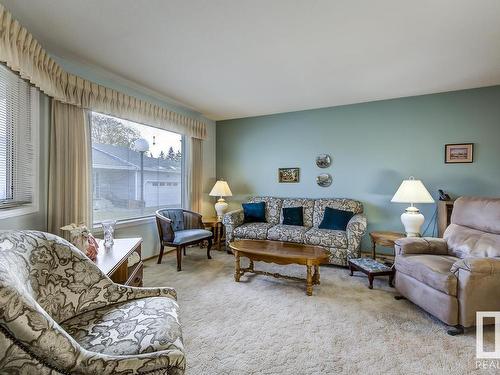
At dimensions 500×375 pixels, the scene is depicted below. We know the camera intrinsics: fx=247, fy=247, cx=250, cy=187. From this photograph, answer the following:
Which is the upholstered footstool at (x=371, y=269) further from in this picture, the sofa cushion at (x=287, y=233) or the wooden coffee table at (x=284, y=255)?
the sofa cushion at (x=287, y=233)

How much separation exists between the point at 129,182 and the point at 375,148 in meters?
3.91

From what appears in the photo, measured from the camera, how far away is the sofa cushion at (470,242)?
2.22 metres

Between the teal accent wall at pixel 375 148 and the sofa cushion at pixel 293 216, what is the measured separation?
0.48 metres

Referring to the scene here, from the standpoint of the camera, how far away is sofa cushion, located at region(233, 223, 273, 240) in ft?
12.9

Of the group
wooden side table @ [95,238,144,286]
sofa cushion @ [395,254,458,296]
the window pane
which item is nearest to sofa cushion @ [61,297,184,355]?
wooden side table @ [95,238,144,286]

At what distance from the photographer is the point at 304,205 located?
4.34 metres

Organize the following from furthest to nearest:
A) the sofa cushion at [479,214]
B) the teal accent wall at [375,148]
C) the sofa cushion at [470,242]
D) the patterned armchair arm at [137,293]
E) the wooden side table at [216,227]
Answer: the wooden side table at [216,227], the teal accent wall at [375,148], the sofa cushion at [479,214], the sofa cushion at [470,242], the patterned armchair arm at [137,293]

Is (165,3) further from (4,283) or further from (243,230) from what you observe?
(243,230)

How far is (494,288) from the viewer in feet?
6.32

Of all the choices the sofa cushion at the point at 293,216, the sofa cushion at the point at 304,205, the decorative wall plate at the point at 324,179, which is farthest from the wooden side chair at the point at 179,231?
the decorative wall plate at the point at 324,179

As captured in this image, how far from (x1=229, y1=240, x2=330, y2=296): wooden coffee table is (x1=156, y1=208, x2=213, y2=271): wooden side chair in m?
0.75

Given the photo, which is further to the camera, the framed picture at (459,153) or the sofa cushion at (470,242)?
the framed picture at (459,153)

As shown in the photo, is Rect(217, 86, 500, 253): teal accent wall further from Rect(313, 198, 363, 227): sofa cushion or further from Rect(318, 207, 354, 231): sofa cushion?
Rect(318, 207, 354, 231): sofa cushion

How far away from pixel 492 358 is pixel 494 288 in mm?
517
